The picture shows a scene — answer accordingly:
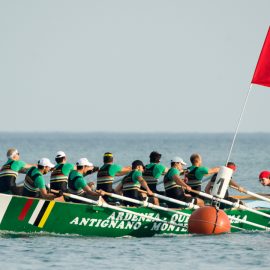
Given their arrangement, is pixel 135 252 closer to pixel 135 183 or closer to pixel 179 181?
pixel 135 183

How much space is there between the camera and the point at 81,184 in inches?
1238

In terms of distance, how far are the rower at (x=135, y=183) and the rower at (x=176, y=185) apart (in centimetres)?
76

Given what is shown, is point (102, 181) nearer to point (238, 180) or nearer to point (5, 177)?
point (5, 177)

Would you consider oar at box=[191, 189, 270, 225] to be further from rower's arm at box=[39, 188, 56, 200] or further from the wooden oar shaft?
rower's arm at box=[39, 188, 56, 200]

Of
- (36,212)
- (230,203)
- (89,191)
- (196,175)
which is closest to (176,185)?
(196,175)

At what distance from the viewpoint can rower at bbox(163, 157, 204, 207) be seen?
32500mm

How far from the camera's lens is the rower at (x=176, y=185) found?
107 feet

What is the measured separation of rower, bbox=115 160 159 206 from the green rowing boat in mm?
583

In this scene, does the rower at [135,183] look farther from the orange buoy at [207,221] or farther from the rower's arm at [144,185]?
the orange buoy at [207,221]

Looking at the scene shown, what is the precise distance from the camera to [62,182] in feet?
103

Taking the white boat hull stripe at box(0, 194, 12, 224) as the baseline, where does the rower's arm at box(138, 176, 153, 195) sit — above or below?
above

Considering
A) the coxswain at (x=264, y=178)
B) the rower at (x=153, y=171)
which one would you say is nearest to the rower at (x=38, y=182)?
the rower at (x=153, y=171)

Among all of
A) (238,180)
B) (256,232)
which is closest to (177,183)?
(256,232)

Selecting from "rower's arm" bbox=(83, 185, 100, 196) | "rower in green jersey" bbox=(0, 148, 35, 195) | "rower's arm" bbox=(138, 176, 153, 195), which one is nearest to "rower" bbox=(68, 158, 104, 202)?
"rower's arm" bbox=(83, 185, 100, 196)
